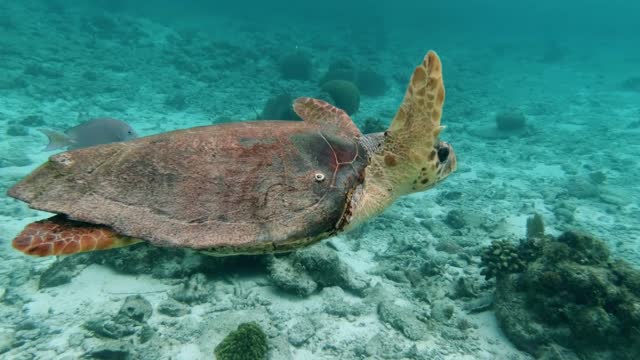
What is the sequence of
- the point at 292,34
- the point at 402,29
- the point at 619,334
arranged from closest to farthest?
the point at 619,334
the point at 292,34
the point at 402,29

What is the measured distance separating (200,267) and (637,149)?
56.9 ft

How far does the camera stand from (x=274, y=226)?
246 centimetres

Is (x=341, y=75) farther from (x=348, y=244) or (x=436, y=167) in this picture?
(x=436, y=167)

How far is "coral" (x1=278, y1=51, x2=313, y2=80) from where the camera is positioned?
18469 mm

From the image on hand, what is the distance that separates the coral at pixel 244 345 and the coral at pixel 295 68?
16131 mm

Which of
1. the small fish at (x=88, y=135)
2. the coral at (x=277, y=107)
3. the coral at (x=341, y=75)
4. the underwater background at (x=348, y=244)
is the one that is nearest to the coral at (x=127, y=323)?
the underwater background at (x=348, y=244)

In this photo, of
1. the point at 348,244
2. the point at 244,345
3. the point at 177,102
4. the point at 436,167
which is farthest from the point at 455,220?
the point at 177,102

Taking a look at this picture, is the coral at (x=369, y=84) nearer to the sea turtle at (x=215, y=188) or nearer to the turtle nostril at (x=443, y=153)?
the turtle nostril at (x=443, y=153)

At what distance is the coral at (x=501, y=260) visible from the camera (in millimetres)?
4742

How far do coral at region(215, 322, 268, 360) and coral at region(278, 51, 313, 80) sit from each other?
635 inches

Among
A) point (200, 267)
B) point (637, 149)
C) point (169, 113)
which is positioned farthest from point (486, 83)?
point (200, 267)

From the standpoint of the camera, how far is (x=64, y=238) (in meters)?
2.19

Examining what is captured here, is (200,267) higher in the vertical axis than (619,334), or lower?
lower

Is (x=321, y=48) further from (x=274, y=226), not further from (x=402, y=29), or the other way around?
(x=274, y=226)
